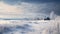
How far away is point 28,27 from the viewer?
3.72ft

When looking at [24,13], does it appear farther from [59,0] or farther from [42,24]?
[59,0]

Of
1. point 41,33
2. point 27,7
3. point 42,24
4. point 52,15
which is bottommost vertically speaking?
point 41,33

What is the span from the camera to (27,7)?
1.15 meters

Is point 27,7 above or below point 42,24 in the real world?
above

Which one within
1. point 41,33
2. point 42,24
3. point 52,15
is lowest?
point 41,33

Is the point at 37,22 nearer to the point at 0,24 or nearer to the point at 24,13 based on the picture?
the point at 24,13

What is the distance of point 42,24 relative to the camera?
3.72 feet

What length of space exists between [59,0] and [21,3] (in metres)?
0.47

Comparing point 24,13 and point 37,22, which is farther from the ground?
point 24,13

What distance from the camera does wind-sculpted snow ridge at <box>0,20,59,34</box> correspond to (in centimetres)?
113

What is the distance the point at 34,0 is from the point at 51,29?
41cm

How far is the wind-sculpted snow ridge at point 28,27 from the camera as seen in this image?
3.70 ft

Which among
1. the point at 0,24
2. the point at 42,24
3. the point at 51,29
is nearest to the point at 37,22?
the point at 42,24

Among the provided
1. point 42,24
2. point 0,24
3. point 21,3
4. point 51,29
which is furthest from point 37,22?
point 0,24
